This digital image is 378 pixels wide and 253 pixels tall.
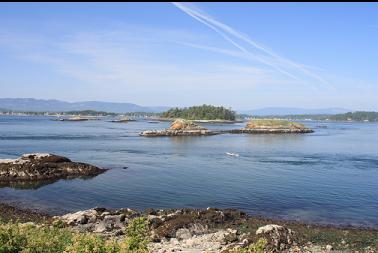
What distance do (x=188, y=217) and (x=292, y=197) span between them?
14.1 m

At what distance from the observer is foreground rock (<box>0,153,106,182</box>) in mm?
48397

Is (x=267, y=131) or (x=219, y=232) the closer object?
(x=219, y=232)

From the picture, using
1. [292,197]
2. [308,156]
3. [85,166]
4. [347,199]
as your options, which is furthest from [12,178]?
[308,156]

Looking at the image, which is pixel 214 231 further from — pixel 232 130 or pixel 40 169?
pixel 232 130

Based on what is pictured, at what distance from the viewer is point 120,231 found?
26.9m

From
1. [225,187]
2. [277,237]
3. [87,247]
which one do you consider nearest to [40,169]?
[225,187]

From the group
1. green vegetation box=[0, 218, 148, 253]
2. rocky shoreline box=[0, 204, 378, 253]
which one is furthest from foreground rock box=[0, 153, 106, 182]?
green vegetation box=[0, 218, 148, 253]

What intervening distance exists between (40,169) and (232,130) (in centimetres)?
10471

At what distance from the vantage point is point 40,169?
166 ft

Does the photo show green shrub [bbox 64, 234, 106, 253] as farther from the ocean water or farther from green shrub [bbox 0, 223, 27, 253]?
the ocean water

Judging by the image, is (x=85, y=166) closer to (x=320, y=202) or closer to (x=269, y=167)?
(x=269, y=167)

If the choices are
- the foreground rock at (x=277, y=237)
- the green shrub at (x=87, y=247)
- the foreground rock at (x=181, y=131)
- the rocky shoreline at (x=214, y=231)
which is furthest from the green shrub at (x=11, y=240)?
the foreground rock at (x=181, y=131)

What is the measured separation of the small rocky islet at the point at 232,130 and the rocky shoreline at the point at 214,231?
9408 centimetres

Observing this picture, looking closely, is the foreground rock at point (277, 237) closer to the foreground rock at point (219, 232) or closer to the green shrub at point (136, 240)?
the foreground rock at point (219, 232)
